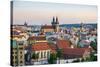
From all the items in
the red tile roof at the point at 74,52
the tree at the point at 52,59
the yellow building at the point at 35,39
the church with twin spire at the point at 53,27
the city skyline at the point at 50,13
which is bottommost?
the tree at the point at 52,59

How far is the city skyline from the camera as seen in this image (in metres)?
2.11

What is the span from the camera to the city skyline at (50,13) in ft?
6.92

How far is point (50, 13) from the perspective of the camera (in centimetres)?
221

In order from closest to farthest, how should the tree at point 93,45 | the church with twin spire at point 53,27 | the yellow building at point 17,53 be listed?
1. the yellow building at point 17,53
2. the church with twin spire at point 53,27
3. the tree at point 93,45

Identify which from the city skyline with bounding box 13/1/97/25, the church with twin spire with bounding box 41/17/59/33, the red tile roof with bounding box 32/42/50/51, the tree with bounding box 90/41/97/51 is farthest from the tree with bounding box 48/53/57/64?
the tree with bounding box 90/41/97/51

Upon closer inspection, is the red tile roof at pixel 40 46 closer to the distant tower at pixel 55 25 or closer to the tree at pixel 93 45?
the distant tower at pixel 55 25

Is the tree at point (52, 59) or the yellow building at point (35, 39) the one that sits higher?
the yellow building at point (35, 39)

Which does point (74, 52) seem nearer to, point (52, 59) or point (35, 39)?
point (52, 59)

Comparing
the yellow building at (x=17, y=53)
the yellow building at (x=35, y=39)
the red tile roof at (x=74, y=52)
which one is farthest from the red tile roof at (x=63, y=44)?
the yellow building at (x=17, y=53)

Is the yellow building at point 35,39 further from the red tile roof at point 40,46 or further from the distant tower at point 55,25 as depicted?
the distant tower at point 55,25

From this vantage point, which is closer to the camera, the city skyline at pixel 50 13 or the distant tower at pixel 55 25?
the city skyline at pixel 50 13

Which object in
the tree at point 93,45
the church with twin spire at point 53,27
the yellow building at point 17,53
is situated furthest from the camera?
the tree at point 93,45

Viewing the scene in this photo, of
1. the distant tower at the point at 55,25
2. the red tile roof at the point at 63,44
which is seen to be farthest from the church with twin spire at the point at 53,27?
the red tile roof at the point at 63,44

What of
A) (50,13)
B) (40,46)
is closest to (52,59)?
(40,46)
